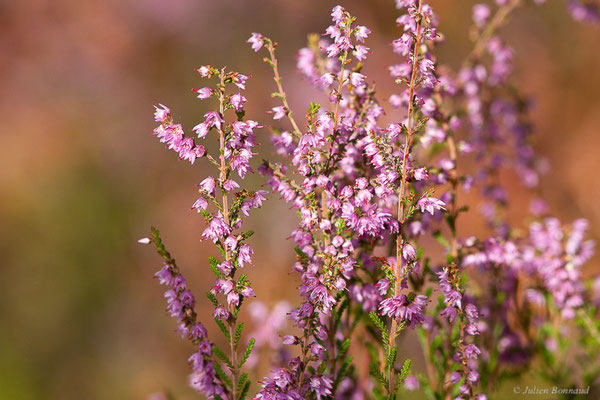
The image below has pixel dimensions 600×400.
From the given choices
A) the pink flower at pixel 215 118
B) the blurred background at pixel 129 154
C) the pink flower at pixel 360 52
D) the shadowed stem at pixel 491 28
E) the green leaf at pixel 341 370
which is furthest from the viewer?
the blurred background at pixel 129 154

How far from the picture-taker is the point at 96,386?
257 inches

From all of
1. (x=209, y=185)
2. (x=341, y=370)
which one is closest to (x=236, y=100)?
(x=209, y=185)

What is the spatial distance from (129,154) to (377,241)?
7135 millimetres

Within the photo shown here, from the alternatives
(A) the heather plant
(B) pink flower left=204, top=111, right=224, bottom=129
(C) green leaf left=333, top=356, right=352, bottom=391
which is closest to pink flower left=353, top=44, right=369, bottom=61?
(A) the heather plant

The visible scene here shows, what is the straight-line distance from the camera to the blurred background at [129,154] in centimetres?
697

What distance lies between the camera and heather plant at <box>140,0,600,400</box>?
2.08 metres

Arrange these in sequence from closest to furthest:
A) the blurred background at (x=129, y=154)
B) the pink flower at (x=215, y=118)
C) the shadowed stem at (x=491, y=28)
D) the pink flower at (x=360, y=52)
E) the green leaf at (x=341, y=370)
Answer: the pink flower at (x=215, y=118) → the pink flower at (x=360, y=52) → the green leaf at (x=341, y=370) → the shadowed stem at (x=491, y=28) → the blurred background at (x=129, y=154)

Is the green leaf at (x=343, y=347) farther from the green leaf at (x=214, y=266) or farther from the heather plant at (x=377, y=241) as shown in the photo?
the green leaf at (x=214, y=266)

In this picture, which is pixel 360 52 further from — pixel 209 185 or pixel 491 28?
pixel 491 28

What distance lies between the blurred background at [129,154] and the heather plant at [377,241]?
342cm

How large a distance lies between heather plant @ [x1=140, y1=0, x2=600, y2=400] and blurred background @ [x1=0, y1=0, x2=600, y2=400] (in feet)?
11.2

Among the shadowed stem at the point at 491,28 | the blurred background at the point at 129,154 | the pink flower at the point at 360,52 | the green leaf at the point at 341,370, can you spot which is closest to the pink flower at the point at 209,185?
the pink flower at the point at 360,52

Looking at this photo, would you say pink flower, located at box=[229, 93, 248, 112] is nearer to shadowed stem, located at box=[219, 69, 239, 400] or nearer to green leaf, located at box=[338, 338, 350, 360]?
shadowed stem, located at box=[219, 69, 239, 400]

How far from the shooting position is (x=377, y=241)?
8.31 ft
